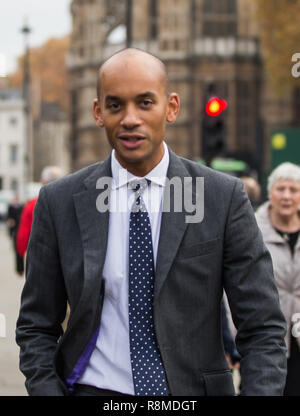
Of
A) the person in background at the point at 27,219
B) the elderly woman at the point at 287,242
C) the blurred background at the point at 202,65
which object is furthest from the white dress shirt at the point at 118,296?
the blurred background at the point at 202,65

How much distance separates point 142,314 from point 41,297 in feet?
1.13

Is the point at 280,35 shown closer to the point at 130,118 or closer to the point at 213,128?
the point at 213,128

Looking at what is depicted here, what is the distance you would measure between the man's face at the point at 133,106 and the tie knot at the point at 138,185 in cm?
8

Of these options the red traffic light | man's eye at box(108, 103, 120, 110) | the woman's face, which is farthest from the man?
the red traffic light

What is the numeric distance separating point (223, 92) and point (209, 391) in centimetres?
3858

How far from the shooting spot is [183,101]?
4153 cm

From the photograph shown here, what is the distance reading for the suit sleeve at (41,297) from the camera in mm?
2975

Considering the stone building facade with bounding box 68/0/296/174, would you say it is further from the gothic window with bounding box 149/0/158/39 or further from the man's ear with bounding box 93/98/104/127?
the man's ear with bounding box 93/98/104/127

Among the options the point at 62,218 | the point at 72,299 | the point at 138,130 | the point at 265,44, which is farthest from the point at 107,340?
the point at 265,44

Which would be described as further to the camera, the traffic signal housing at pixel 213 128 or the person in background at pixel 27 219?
the traffic signal housing at pixel 213 128

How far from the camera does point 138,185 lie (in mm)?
3014

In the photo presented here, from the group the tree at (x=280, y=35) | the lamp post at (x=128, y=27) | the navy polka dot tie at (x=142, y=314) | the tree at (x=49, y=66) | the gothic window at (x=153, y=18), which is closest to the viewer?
the navy polka dot tie at (x=142, y=314)

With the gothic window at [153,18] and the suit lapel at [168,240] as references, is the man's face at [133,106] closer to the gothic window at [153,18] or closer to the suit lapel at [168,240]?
the suit lapel at [168,240]
